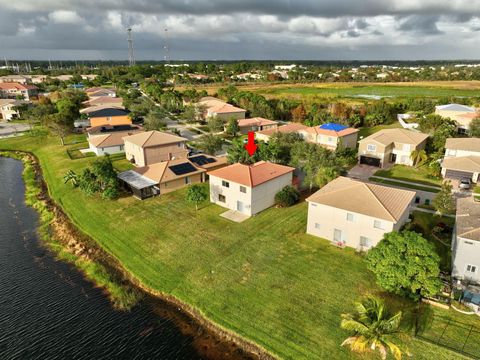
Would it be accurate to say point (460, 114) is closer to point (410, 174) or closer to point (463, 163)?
point (463, 163)

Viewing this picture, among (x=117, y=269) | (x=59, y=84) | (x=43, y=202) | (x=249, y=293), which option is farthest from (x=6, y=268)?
(x=59, y=84)

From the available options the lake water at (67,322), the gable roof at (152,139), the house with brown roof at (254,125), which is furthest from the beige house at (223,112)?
the lake water at (67,322)

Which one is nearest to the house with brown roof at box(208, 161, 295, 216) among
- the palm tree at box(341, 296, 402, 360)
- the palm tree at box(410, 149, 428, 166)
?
the palm tree at box(341, 296, 402, 360)

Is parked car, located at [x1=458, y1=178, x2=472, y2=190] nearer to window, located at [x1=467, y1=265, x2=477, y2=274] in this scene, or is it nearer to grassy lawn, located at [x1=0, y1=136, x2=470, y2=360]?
grassy lawn, located at [x1=0, y1=136, x2=470, y2=360]

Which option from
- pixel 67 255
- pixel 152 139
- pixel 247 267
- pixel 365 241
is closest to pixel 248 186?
pixel 247 267

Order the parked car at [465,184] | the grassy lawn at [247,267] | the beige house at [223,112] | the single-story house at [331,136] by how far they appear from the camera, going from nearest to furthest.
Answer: the grassy lawn at [247,267], the parked car at [465,184], the single-story house at [331,136], the beige house at [223,112]

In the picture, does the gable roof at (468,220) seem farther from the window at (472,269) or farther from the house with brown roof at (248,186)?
the house with brown roof at (248,186)
